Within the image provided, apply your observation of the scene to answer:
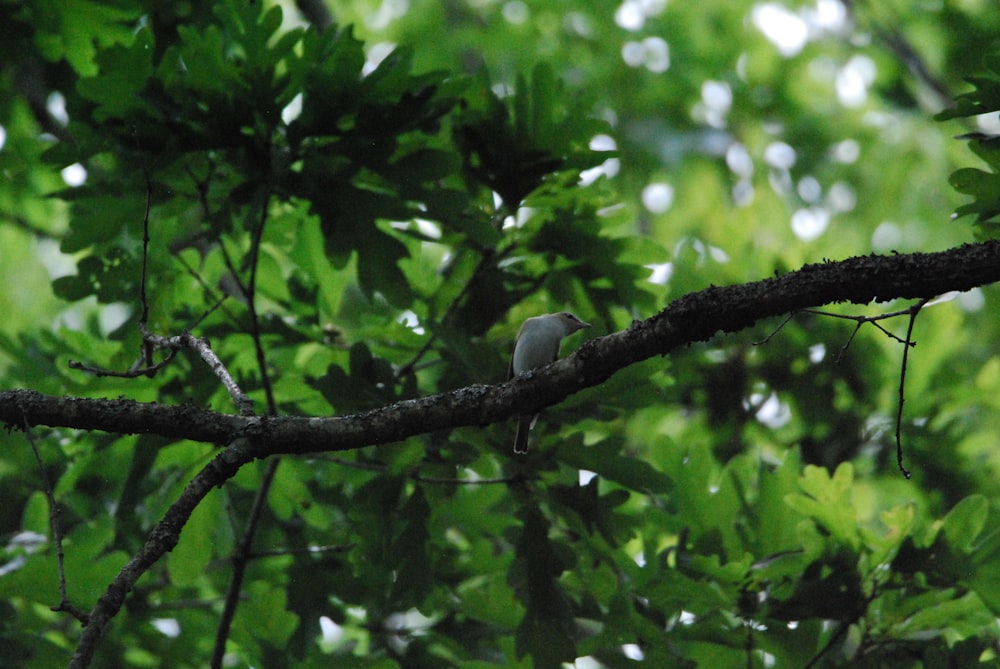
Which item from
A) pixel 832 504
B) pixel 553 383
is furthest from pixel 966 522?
pixel 553 383

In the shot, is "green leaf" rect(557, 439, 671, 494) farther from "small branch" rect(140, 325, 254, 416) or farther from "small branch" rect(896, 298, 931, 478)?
"small branch" rect(140, 325, 254, 416)

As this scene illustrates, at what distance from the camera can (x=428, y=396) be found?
295 centimetres

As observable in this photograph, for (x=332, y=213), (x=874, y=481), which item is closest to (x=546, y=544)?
(x=332, y=213)

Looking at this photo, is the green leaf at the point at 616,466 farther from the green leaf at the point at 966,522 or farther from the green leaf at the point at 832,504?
the green leaf at the point at 966,522

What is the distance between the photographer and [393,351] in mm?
4578

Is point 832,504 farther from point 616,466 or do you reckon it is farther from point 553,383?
point 553,383

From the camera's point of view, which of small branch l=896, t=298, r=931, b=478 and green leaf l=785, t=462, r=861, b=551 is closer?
small branch l=896, t=298, r=931, b=478

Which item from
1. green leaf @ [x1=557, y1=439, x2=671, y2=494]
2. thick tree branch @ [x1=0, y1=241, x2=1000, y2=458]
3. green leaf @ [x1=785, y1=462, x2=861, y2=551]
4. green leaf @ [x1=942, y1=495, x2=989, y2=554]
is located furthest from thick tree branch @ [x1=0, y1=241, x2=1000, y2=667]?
green leaf @ [x1=942, y1=495, x2=989, y2=554]

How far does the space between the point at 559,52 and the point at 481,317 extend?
6.16 metres

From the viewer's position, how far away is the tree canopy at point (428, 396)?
323 centimetres

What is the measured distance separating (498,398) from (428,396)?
0.26 metres

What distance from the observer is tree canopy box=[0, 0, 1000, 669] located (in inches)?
127

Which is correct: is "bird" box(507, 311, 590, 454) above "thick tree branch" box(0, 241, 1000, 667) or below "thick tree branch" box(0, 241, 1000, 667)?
above

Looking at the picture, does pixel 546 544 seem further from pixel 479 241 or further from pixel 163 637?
pixel 163 637
